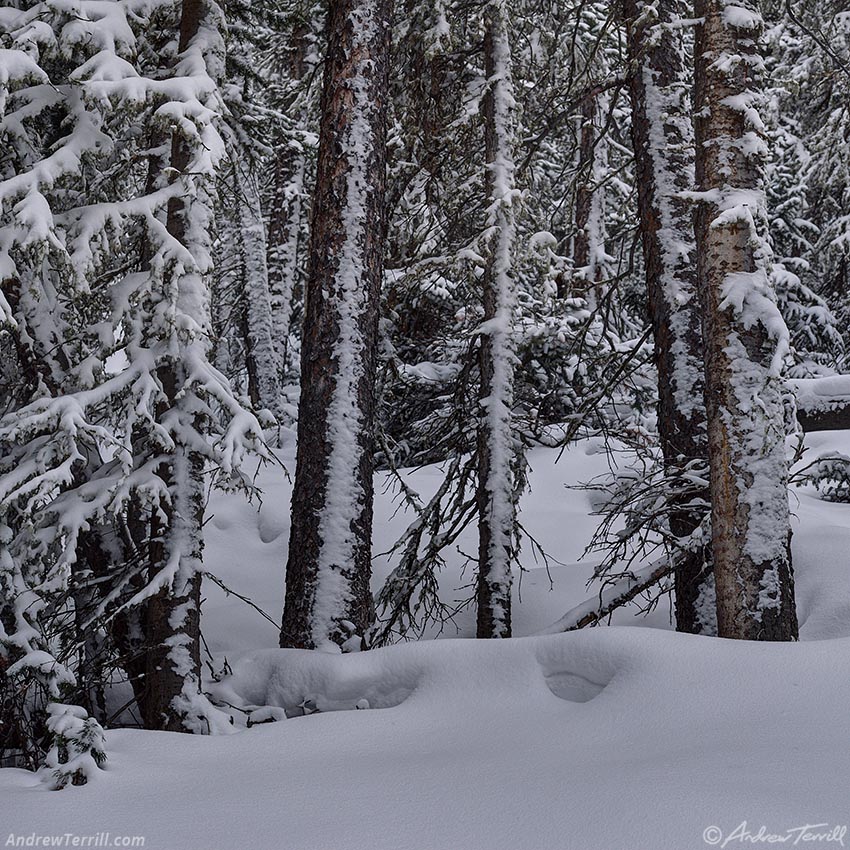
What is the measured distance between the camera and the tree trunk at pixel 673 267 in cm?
567

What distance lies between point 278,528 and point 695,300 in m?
5.30

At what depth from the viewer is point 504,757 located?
3.43 meters

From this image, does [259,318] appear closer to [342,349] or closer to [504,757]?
[342,349]

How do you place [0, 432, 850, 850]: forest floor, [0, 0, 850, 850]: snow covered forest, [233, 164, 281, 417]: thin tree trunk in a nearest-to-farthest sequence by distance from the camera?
[0, 432, 850, 850]: forest floor
[0, 0, 850, 850]: snow covered forest
[233, 164, 281, 417]: thin tree trunk

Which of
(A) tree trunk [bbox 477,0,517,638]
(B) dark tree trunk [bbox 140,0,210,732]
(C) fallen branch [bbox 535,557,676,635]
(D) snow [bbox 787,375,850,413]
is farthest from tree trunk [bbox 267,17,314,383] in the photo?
(C) fallen branch [bbox 535,557,676,635]

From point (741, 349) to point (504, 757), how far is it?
2427 millimetres

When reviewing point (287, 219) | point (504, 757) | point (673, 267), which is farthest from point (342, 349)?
point (287, 219)

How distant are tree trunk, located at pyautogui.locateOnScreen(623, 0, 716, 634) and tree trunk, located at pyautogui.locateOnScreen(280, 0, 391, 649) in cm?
201

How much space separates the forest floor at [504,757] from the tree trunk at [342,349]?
54cm

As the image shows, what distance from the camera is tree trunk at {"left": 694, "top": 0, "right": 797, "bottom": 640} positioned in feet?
14.1

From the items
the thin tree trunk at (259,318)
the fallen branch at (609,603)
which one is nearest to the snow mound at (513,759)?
the fallen branch at (609,603)

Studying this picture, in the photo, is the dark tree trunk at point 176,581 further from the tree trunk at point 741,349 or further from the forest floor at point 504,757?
the tree trunk at point 741,349

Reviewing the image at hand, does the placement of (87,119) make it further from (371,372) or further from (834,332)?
(834,332)

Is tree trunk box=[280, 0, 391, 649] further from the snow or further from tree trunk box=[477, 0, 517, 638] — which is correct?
the snow
